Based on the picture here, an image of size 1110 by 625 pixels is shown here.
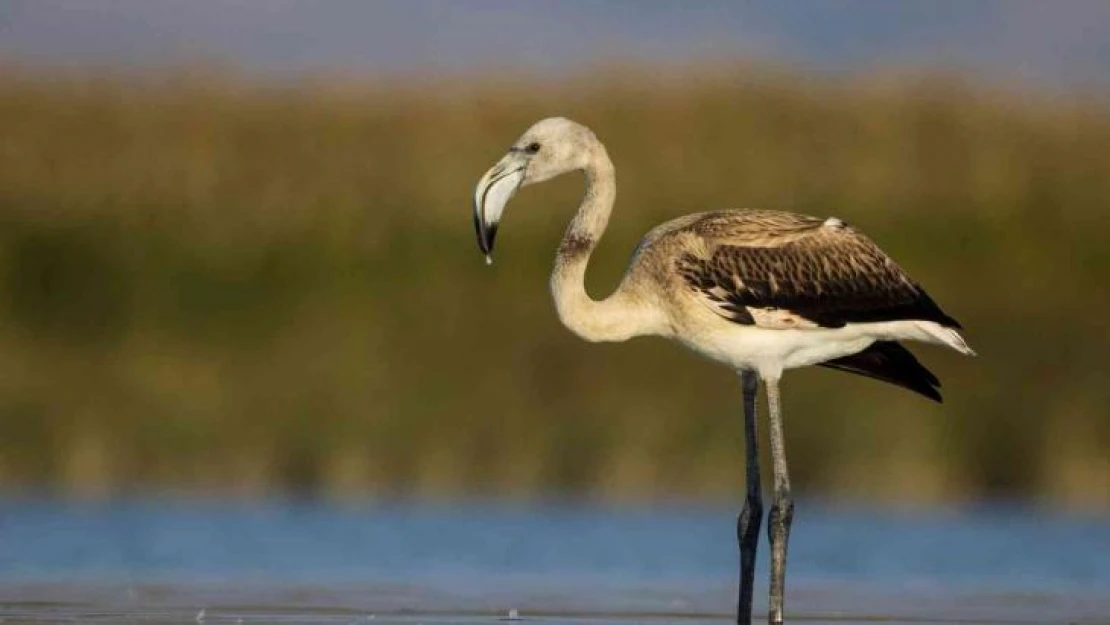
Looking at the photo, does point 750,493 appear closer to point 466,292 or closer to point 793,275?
point 793,275

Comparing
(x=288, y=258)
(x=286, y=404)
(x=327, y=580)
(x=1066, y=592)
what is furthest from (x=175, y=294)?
(x=1066, y=592)

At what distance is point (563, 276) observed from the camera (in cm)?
1178

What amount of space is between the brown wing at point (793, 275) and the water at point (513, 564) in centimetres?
140

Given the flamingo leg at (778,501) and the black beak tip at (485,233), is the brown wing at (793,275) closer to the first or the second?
the flamingo leg at (778,501)

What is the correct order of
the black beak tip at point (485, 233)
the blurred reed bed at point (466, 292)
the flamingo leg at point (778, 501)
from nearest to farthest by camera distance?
the black beak tip at point (485, 233), the flamingo leg at point (778, 501), the blurred reed bed at point (466, 292)

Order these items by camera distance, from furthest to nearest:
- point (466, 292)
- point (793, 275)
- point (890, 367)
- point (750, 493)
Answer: point (466, 292)
point (890, 367)
point (750, 493)
point (793, 275)

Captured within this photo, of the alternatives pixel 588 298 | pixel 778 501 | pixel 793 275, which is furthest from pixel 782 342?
pixel 588 298

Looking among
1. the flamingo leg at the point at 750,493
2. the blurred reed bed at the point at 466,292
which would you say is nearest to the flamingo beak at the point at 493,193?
the flamingo leg at the point at 750,493

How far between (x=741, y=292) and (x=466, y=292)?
978cm

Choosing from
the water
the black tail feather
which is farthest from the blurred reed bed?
the black tail feather

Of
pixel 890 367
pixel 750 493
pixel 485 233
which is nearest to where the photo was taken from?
pixel 485 233

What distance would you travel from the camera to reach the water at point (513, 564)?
Result: 12438mm

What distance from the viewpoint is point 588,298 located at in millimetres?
11789

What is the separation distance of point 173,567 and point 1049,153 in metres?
12.2
